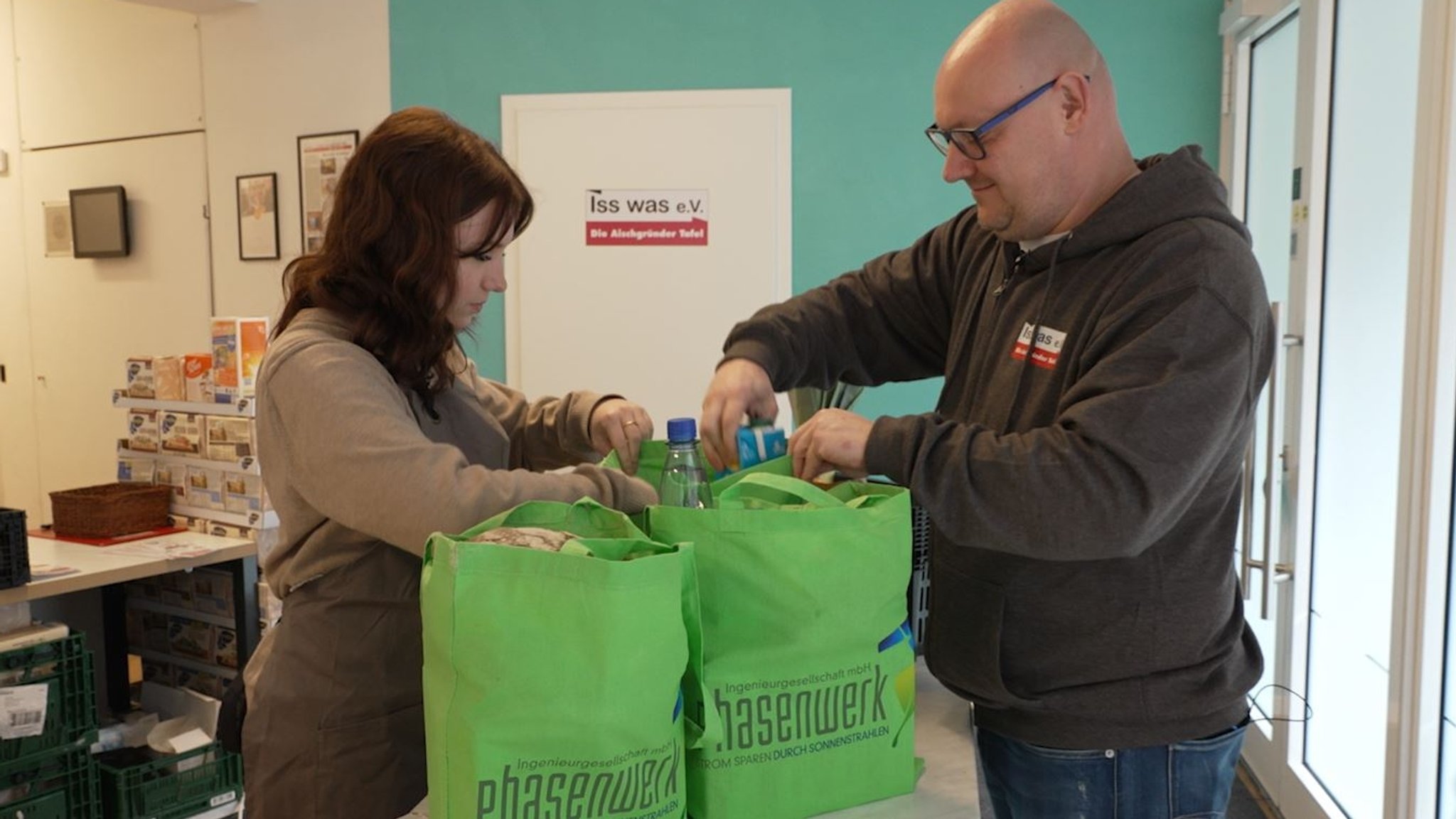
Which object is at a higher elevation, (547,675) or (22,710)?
(547,675)

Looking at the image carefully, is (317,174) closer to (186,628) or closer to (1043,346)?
(186,628)

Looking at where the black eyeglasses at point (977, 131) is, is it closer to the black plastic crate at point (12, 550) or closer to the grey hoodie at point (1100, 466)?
the grey hoodie at point (1100, 466)

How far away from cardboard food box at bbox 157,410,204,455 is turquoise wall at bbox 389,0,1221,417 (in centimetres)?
119

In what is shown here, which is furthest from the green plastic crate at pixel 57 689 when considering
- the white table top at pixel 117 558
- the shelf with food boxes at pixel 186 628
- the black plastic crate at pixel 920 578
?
the black plastic crate at pixel 920 578

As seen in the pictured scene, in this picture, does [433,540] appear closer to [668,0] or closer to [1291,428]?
[1291,428]

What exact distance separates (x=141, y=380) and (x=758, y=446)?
282 cm

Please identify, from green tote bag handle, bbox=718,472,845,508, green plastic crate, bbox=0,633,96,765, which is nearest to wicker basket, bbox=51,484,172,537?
green plastic crate, bbox=0,633,96,765

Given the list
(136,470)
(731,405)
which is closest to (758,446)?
(731,405)

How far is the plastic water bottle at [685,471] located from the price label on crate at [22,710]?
2058mm

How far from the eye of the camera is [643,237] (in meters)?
4.15

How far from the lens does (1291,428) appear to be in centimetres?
306

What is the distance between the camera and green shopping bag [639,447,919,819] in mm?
1138

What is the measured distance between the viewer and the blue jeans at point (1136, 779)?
146 cm

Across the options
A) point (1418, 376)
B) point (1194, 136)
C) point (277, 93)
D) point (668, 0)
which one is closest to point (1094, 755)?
point (1418, 376)
